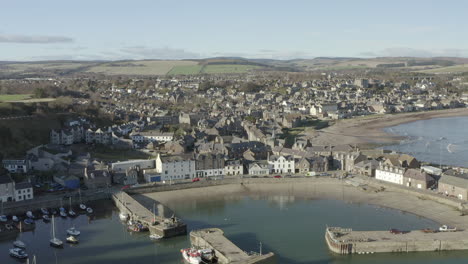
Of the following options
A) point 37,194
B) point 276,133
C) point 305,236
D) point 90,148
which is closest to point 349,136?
point 276,133

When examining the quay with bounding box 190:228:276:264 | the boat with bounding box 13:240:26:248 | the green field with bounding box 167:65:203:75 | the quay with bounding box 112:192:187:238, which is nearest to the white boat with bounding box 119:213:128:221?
the quay with bounding box 112:192:187:238

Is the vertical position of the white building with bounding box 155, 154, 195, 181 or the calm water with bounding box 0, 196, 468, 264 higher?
the white building with bounding box 155, 154, 195, 181

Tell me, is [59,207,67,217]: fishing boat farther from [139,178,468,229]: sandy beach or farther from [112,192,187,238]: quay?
[139,178,468,229]: sandy beach

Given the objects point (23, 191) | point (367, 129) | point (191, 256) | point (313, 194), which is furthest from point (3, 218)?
point (367, 129)

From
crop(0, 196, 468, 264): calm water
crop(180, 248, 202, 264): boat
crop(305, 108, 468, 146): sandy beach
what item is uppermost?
crop(305, 108, 468, 146): sandy beach

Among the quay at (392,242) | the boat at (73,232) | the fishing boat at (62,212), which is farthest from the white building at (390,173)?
the fishing boat at (62,212)

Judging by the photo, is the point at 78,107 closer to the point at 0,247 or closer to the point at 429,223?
the point at 0,247

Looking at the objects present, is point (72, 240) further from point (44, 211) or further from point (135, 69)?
point (135, 69)
